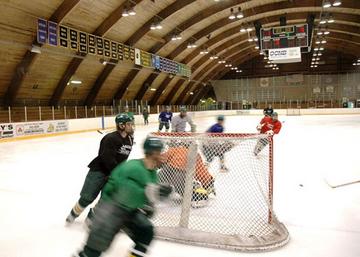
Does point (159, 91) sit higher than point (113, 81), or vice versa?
point (113, 81)

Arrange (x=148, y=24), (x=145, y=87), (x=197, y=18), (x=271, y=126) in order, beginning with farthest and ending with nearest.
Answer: (x=145, y=87)
(x=197, y=18)
(x=148, y=24)
(x=271, y=126)

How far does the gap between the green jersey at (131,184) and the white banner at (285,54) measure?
1856cm

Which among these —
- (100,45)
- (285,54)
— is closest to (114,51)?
(100,45)

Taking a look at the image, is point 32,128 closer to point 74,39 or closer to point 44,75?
point 44,75

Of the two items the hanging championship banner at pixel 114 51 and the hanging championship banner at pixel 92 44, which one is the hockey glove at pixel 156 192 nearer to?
the hanging championship banner at pixel 92 44

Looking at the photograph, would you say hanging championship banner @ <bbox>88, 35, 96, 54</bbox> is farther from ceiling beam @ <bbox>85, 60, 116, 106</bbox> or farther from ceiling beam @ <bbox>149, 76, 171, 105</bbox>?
ceiling beam @ <bbox>149, 76, 171, 105</bbox>

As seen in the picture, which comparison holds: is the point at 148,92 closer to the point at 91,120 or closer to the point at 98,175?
the point at 91,120

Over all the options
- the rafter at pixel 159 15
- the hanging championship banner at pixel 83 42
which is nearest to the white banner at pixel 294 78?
the rafter at pixel 159 15

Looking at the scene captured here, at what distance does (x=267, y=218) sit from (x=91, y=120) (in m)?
18.1

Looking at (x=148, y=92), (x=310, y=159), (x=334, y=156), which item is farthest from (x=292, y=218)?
(x=148, y=92)

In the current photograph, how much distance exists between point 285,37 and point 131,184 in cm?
1918

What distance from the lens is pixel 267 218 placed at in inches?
157

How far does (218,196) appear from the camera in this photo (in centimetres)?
482

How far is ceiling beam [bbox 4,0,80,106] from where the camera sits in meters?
16.1
